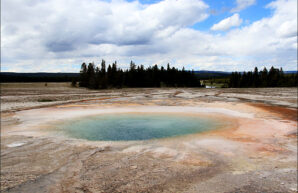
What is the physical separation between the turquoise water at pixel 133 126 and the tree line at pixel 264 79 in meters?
68.5

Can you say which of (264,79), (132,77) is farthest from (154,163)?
(264,79)

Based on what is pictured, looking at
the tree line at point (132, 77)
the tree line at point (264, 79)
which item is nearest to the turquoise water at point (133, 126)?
the tree line at point (132, 77)

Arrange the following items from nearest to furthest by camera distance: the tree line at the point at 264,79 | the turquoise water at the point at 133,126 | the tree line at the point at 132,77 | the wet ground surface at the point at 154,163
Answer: the wet ground surface at the point at 154,163, the turquoise water at the point at 133,126, the tree line at the point at 132,77, the tree line at the point at 264,79

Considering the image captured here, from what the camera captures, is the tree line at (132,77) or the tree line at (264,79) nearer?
the tree line at (132,77)

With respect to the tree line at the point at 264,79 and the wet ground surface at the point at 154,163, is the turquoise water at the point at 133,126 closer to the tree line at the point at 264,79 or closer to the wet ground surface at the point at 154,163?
the wet ground surface at the point at 154,163

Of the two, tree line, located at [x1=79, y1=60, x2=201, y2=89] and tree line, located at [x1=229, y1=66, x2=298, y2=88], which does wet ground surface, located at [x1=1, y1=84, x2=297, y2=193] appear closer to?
tree line, located at [x1=79, y1=60, x2=201, y2=89]

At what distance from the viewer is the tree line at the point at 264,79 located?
70.8 m

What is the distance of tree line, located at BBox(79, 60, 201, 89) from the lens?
57.2 meters

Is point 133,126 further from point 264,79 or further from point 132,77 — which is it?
point 264,79

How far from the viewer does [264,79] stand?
7325 centimetres

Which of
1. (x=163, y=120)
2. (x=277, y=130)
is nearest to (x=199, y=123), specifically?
(x=163, y=120)

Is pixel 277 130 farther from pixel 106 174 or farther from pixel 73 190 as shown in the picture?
pixel 73 190

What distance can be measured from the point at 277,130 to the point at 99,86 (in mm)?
48838

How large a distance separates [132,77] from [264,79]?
44.2 metres
